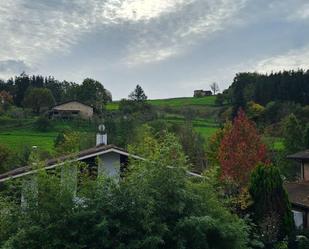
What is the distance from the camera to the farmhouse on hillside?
7497 centimetres

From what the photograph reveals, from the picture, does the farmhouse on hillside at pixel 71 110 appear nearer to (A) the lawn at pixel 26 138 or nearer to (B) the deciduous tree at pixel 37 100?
(B) the deciduous tree at pixel 37 100

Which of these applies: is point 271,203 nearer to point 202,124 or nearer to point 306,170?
point 306,170

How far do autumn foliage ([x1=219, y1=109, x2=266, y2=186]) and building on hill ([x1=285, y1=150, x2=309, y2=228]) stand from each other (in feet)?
7.27

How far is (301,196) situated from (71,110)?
200 feet

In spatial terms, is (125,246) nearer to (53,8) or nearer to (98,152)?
(98,152)

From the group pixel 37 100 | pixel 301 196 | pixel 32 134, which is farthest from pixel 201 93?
pixel 301 196

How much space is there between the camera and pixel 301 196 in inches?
922

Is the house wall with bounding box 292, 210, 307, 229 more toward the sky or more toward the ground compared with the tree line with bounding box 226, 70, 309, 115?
more toward the ground

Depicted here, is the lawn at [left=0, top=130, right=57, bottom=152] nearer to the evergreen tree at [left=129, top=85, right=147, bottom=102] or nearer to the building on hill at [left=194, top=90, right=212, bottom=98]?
the evergreen tree at [left=129, top=85, right=147, bottom=102]

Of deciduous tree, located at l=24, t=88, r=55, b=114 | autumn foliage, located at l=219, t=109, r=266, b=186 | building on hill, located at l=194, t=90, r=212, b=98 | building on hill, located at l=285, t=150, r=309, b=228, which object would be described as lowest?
building on hill, located at l=285, t=150, r=309, b=228

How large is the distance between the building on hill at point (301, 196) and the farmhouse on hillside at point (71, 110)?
51.5 meters

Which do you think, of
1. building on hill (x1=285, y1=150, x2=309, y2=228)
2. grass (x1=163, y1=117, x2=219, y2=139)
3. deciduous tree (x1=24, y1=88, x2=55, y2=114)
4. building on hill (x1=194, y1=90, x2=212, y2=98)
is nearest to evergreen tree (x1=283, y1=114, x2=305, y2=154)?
building on hill (x1=285, y1=150, x2=309, y2=228)

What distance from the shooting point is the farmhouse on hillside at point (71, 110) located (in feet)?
246

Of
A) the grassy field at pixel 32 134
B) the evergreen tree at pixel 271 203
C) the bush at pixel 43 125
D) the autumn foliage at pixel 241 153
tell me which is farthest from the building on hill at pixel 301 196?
the bush at pixel 43 125
